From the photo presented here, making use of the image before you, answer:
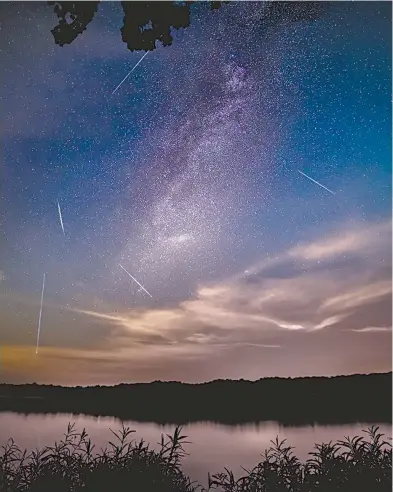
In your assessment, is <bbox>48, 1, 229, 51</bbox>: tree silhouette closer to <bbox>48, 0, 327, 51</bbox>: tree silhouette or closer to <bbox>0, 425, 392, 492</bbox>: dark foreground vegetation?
<bbox>48, 0, 327, 51</bbox>: tree silhouette

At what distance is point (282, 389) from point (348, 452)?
371 cm

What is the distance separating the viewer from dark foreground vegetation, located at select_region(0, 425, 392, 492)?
3.71 meters

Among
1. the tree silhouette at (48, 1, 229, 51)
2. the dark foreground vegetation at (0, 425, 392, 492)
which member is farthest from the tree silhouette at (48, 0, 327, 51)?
the dark foreground vegetation at (0, 425, 392, 492)

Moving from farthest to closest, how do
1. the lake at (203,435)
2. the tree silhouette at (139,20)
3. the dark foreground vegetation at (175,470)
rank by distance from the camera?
the tree silhouette at (139,20) → the lake at (203,435) → the dark foreground vegetation at (175,470)

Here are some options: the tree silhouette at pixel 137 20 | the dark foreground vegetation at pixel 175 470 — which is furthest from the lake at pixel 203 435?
the tree silhouette at pixel 137 20

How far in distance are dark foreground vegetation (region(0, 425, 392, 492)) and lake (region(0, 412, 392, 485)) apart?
108mm

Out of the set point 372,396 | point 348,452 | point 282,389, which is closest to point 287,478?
point 348,452

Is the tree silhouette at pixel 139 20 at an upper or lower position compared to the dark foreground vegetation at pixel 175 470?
upper

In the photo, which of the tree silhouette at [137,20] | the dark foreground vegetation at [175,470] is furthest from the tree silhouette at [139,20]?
the dark foreground vegetation at [175,470]

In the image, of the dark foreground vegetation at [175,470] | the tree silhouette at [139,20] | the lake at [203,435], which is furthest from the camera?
the tree silhouette at [139,20]

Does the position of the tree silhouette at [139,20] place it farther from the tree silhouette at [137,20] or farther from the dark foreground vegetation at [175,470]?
the dark foreground vegetation at [175,470]

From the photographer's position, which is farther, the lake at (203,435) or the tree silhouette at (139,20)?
the tree silhouette at (139,20)

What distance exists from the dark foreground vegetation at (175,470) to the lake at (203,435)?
0.36 ft

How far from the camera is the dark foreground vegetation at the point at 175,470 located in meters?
3.71
